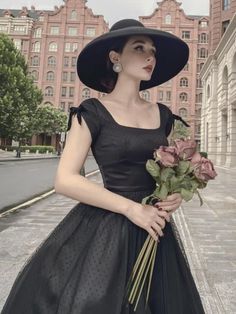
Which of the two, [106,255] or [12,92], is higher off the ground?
[12,92]

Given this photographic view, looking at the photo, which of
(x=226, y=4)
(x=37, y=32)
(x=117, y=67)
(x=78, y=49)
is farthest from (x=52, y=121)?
(x=117, y=67)

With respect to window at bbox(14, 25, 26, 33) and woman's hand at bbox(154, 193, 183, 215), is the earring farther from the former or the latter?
window at bbox(14, 25, 26, 33)

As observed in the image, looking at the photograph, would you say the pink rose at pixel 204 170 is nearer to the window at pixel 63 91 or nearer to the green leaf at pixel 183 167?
the green leaf at pixel 183 167

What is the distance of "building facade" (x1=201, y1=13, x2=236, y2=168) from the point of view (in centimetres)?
2894

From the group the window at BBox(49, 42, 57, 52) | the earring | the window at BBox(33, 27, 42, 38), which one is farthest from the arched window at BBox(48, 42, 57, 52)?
the earring

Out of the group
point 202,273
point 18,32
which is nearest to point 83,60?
point 202,273

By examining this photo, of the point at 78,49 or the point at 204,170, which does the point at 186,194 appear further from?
the point at 78,49

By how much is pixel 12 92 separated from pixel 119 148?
31709 mm

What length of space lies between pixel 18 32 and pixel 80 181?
8271 centimetres

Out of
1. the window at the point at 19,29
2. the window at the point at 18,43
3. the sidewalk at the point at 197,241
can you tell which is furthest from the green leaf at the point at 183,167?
the window at the point at 19,29

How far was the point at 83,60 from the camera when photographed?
182cm

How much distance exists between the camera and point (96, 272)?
→ 4.83ft

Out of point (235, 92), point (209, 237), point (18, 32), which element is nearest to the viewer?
point (209, 237)

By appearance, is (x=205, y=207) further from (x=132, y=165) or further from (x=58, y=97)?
(x=58, y=97)
